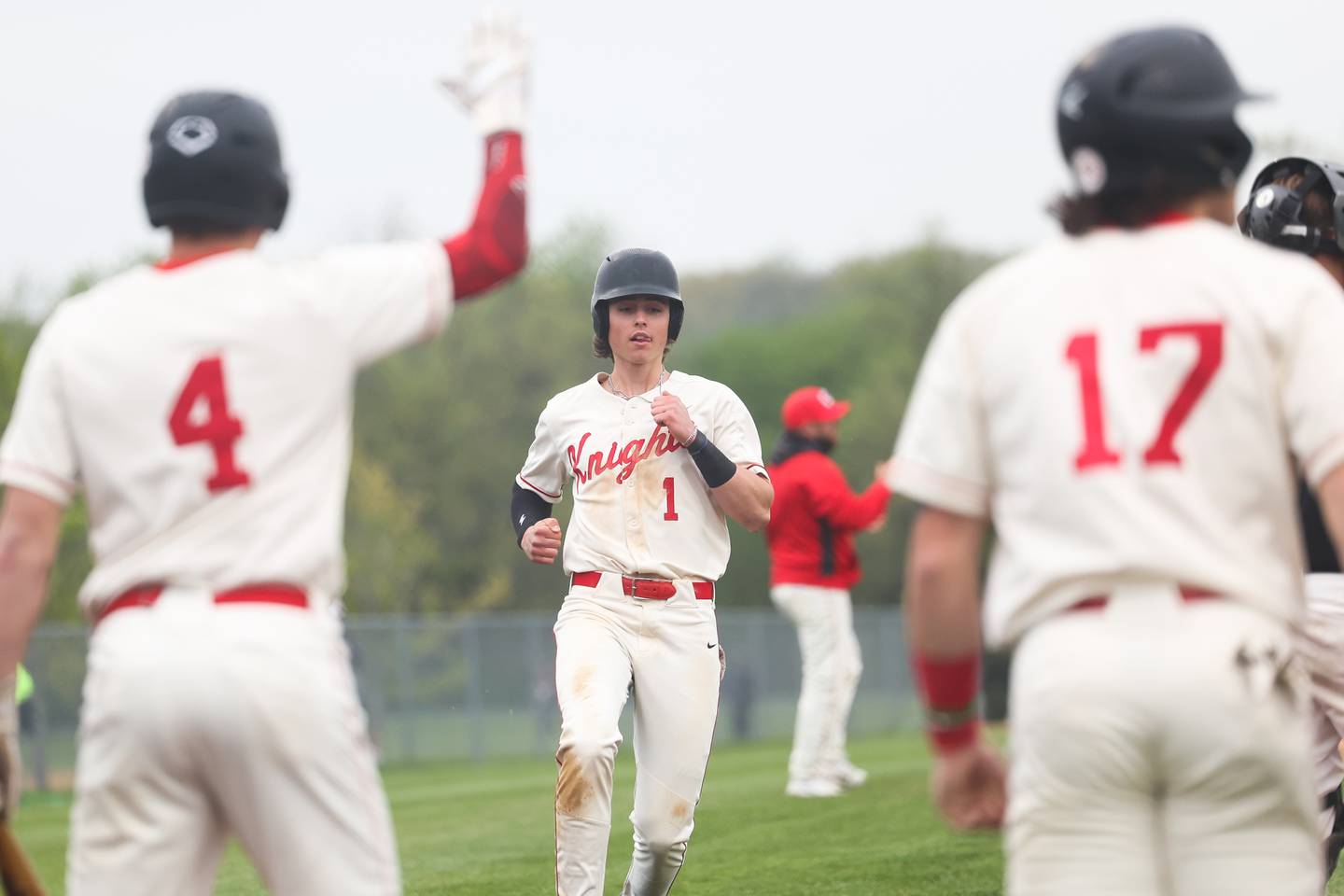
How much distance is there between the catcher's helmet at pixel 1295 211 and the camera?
6402 mm

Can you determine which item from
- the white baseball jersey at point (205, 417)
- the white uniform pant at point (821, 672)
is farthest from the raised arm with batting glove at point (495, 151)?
the white uniform pant at point (821, 672)

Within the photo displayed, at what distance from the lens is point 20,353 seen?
41.9 m

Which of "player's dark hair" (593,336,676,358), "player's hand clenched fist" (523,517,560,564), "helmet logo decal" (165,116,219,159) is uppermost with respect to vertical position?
"helmet logo decal" (165,116,219,159)

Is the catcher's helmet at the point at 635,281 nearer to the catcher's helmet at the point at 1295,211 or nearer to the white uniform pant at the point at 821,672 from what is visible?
the catcher's helmet at the point at 1295,211

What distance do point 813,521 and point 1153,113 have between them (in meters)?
10.3

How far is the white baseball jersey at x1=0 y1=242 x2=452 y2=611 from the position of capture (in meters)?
3.73

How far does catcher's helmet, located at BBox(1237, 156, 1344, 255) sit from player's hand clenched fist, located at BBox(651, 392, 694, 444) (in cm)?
223

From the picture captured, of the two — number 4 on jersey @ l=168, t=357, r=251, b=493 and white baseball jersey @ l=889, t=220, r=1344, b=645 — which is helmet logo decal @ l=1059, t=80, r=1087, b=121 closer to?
white baseball jersey @ l=889, t=220, r=1344, b=645

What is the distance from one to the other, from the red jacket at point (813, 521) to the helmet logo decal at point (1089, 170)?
9.41 meters

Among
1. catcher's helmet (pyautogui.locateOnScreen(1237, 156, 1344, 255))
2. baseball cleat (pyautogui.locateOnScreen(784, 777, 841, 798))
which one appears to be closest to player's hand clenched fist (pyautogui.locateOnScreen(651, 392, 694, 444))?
catcher's helmet (pyautogui.locateOnScreen(1237, 156, 1344, 255))

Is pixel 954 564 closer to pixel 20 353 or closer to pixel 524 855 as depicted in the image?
pixel 524 855

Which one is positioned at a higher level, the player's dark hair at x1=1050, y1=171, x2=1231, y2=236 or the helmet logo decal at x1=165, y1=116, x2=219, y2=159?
the helmet logo decal at x1=165, y1=116, x2=219, y2=159

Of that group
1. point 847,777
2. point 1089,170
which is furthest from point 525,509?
point 847,777

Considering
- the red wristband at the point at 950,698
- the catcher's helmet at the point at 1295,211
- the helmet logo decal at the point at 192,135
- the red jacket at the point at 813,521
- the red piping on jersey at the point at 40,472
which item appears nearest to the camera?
the red wristband at the point at 950,698
